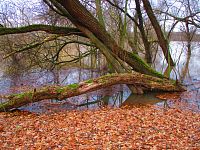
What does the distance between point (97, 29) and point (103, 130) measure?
20.0 feet

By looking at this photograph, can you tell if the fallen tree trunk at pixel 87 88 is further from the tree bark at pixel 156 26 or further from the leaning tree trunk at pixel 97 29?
the tree bark at pixel 156 26

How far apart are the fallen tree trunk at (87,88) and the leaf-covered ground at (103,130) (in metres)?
0.57

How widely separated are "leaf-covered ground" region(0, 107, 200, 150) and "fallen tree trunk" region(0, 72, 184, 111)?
1.86ft

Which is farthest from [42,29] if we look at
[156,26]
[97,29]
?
[156,26]

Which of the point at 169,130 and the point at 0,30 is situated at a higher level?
the point at 0,30

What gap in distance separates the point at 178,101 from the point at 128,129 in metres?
4.66

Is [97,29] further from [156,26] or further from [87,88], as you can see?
[156,26]

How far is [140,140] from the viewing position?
5.52m

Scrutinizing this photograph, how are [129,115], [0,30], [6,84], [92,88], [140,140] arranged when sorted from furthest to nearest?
[6,84] < [0,30] < [92,88] < [129,115] < [140,140]

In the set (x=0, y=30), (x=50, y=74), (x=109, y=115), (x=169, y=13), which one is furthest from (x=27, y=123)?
(x=169, y=13)

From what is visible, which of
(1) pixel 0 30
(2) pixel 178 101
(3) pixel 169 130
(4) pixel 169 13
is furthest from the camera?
(4) pixel 169 13

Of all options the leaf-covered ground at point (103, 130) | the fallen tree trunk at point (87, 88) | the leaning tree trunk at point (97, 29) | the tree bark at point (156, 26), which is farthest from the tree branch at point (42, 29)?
the leaf-covered ground at point (103, 130)

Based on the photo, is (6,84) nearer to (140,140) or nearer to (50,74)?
(50,74)

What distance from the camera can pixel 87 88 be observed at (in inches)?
368
